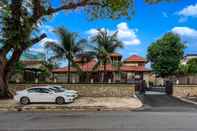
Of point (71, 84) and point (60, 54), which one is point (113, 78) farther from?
point (71, 84)

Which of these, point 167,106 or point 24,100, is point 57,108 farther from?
point 167,106

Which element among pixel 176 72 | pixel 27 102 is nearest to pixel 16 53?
pixel 27 102

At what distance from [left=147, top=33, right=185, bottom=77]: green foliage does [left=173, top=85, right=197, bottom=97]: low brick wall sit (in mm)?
28163

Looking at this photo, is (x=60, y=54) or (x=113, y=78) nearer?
(x=60, y=54)

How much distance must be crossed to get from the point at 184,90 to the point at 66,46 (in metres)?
13.7

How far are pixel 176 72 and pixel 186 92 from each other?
1093 inches

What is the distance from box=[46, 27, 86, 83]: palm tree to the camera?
41.2m

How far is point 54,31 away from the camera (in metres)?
41.5

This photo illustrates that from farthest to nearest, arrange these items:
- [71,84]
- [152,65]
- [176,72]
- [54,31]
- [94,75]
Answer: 1. [152,65]
2. [176,72]
3. [94,75]
4. [54,31]
5. [71,84]

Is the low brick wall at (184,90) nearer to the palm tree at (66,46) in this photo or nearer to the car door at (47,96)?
the palm tree at (66,46)

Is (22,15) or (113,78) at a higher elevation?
(22,15)

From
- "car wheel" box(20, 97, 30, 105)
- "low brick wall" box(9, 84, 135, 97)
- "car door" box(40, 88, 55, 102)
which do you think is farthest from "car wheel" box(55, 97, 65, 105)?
"low brick wall" box(9, 84, 135, 97)

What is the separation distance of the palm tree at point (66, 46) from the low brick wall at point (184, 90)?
11350 millimetres

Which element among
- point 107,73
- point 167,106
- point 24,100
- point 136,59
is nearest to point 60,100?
point 24,100
